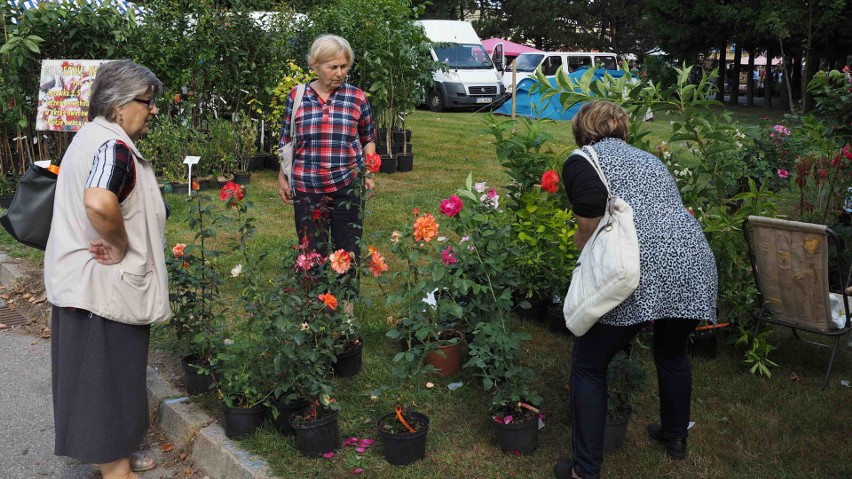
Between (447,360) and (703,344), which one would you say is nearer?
(447,360)

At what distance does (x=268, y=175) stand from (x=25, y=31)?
3422 millimetres

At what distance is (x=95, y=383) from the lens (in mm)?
3172

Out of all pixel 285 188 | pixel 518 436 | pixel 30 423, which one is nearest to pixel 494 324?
pixel 518 436

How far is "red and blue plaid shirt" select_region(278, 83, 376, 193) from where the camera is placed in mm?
4488

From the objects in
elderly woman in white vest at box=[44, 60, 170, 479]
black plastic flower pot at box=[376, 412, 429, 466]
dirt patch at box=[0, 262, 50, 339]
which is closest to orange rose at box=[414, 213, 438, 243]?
black plastic flower pot at box=[376, 412, 429, 466]

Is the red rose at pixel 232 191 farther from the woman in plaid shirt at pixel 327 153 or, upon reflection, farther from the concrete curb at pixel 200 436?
the concrete curb at pixel 200 436

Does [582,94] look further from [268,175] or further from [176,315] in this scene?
[268,175]

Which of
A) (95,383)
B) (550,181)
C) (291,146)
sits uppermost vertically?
(291,146)

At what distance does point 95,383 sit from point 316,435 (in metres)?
0.96

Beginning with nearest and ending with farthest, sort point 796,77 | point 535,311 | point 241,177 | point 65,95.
→ point 535,311 < point 65,95 < point 241,177 < point 796,77

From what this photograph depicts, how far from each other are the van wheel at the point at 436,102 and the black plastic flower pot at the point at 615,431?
17.7 m

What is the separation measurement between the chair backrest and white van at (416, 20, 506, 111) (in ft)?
52.3

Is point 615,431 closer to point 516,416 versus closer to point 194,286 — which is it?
point 516,416

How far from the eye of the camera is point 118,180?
9.80 ft
